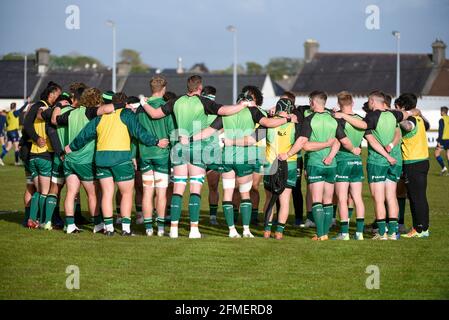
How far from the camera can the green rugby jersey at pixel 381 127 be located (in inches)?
527

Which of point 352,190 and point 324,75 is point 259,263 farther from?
point 324,75

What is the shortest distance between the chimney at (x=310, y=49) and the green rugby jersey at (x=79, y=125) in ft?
266

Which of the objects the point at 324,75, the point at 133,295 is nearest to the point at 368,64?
the point at 324,75

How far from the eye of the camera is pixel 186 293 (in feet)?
31.1

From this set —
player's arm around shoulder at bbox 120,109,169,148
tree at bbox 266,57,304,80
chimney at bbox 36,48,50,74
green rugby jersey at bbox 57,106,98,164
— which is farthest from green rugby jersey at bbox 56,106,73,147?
tree at bbox 266,57,304,80

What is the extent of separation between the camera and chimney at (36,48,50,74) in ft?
313

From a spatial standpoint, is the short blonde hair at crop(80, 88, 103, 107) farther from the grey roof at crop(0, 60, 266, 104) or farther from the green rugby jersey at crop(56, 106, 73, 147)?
the grey roof at crop(0, 60, 266, 104)

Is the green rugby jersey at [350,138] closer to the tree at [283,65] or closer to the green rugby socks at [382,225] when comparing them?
the green rugby socks at [382,225]

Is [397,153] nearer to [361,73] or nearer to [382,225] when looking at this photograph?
[382,225]

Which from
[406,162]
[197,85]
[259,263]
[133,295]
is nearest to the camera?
[133,295]

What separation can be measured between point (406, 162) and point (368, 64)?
7613 cm

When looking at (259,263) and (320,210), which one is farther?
(320,210)

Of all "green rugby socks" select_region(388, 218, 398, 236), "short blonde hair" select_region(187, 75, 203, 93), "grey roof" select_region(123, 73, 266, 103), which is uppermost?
"grey roof" select_region(123, 73, 266, 103)

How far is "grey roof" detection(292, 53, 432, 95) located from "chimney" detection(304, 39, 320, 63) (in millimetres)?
1327
